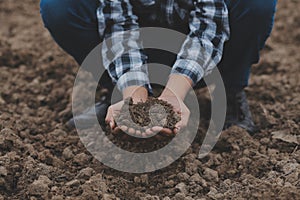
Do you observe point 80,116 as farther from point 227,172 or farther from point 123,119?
point 227,172

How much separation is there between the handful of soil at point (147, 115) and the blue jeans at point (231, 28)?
398 millimetres

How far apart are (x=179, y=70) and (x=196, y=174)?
330 millimetres

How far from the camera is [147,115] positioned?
1558 millimetres

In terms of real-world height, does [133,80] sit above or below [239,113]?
above

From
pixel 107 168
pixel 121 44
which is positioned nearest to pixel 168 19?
pixel 121 44

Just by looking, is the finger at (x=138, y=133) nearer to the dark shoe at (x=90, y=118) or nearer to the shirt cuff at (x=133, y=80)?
the shirt cuff at (x=133, y=80)

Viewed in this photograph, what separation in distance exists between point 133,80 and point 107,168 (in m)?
0.30

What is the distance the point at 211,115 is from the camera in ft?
6.60

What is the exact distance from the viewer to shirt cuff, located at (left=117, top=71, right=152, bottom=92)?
5.41ft

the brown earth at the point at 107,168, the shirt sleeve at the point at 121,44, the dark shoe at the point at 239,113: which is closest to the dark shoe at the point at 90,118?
the brown earth at the point at 107,168

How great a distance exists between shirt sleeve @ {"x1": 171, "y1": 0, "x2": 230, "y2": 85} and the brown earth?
0.29 metres

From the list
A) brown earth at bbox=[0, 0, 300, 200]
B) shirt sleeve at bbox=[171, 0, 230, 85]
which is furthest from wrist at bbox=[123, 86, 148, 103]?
brown earth at bbox=[0, 0, 300, 200]

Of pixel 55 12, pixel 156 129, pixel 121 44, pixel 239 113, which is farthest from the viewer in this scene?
pixel 239 113

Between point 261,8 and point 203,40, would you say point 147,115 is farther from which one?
point 261,8
